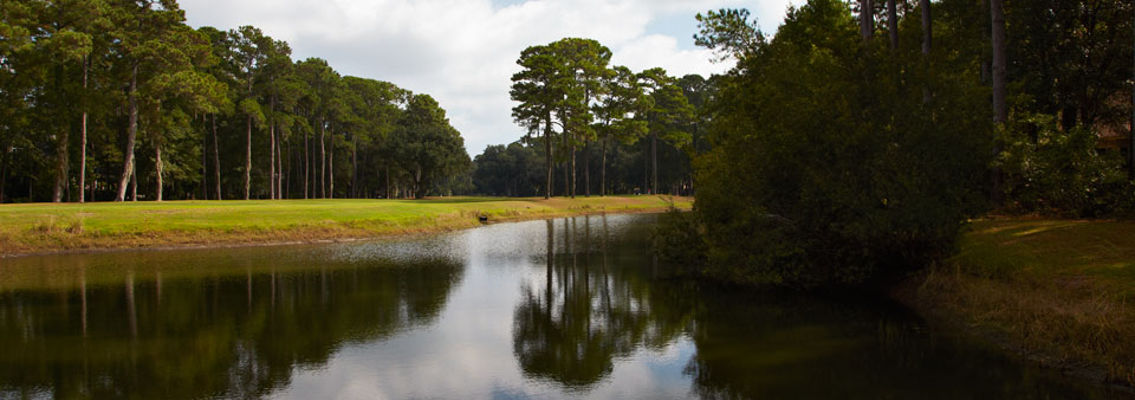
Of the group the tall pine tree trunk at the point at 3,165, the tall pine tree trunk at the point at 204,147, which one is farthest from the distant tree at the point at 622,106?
the tall pine tree trunk at the point at 3,165

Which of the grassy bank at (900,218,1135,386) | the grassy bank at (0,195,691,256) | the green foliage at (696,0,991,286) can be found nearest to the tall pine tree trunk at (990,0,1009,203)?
the grassy bank at (900,218,1135,386)

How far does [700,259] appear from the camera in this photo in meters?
23.2

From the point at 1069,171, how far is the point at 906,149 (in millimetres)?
6301

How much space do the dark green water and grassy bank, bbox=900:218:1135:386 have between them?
688mm

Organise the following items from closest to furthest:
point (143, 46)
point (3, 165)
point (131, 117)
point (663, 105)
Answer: point (143, 46)
point (131, 117)
point (3, 165)
point (663, 105)

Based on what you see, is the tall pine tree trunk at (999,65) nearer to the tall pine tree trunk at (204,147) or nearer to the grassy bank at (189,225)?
the grassy bank at (189,225)

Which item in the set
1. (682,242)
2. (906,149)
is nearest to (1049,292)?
(906,149)

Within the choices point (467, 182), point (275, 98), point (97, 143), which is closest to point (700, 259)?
point (275, 98)

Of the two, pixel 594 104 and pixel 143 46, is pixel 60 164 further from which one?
pixel 594 104

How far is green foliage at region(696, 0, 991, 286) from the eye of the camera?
46.7ft

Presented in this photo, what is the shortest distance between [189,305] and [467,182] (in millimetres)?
141738

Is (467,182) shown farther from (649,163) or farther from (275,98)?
(275,98)

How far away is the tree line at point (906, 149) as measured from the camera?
14430mm

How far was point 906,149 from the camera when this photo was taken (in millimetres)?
14578
